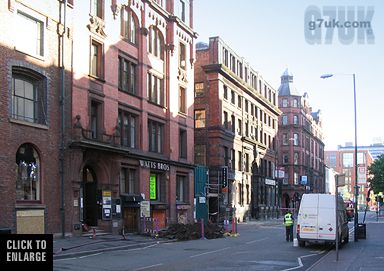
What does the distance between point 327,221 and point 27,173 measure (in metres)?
13.4

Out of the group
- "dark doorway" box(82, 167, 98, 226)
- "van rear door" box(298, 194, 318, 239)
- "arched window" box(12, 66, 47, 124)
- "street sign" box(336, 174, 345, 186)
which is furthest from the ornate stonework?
"street sign" box(336, 174, 345, 186)

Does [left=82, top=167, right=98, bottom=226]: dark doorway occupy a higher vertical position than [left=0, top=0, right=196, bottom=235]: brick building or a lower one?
lower

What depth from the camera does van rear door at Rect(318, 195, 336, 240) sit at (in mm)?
23906

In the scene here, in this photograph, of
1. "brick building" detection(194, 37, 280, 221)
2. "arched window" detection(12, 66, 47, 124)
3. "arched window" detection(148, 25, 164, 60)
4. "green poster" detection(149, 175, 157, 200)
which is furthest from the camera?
"brick building" detection(194, 37, 280, 221)

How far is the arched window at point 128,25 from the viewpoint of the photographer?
113 ft

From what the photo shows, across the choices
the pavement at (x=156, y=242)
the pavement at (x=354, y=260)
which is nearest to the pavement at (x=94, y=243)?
the pavement at (x=156, y=242)

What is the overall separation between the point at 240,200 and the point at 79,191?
34391mm

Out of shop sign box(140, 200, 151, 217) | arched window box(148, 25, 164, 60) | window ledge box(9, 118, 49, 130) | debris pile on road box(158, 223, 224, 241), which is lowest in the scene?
debris pile on road box(158, 223, 224, 241)

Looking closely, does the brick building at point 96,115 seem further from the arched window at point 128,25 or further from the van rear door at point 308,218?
the van rear door at point 308,218

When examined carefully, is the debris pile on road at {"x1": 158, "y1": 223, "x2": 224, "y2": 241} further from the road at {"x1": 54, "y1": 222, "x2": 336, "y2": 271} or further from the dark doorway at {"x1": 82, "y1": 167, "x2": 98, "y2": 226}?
the road at {"x1": 54, "y1": 222, "x2": 336, "y2": 271}

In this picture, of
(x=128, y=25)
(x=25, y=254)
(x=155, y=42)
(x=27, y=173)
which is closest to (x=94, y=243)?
(x=27, y=173)

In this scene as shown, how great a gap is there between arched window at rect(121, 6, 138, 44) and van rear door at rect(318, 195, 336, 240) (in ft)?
55.1

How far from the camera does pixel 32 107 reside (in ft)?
85.3

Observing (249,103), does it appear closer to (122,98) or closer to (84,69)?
(122,98)
